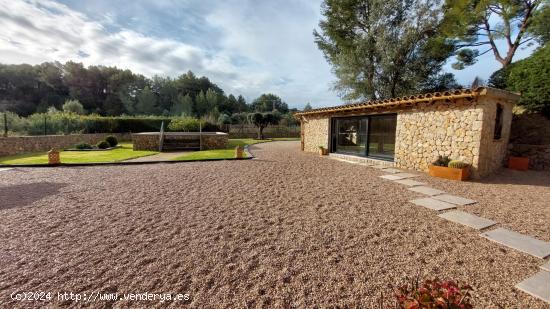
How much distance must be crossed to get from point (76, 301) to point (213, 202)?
2395 mm

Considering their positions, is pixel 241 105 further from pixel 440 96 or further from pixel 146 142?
pixel 440 96

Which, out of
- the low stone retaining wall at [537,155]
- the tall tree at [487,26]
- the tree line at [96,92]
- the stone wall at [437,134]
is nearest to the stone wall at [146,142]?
the stone wall at [437,134]

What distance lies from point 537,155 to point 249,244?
34.8 ft

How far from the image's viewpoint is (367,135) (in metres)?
9.05

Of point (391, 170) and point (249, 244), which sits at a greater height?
point (391, 170)

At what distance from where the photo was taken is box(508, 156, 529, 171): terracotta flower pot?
7293 mm

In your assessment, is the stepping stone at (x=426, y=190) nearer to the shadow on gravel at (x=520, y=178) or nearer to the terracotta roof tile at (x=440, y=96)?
the shadow on gravel at (x=520, y=178)

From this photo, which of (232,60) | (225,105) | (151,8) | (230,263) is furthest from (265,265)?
(225,105)

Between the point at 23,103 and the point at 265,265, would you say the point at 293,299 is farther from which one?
the point at 23,103

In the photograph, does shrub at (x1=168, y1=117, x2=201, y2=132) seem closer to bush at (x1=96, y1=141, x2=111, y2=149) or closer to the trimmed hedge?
the trimmed hedge

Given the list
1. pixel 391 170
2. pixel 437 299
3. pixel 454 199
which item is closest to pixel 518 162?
pixel 391 170

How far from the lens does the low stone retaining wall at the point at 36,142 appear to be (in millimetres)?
10200

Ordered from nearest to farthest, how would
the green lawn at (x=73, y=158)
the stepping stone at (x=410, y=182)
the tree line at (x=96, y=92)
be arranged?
the stepping stone at (x=410, y=182) < the green lawn at (x=73, y=158) < the tree line at (x=96, y=92)

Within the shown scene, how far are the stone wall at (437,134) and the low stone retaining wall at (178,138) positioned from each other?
9494 millimetres
